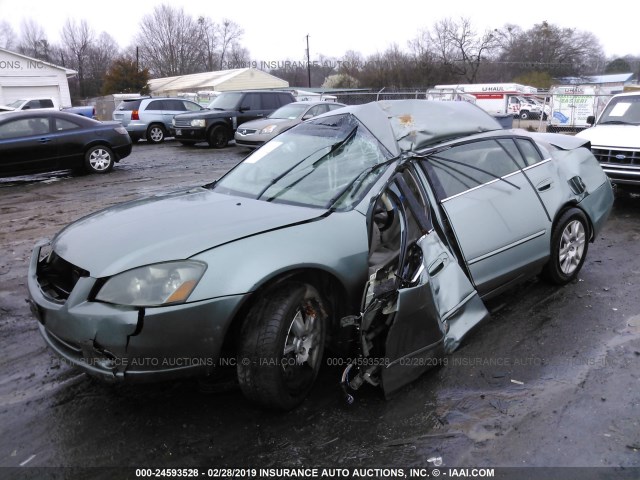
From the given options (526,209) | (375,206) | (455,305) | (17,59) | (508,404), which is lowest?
(508,404)

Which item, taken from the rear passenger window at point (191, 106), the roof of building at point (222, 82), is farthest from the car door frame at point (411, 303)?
the roof of building at point (222, 82)

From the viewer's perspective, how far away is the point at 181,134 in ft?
55.6

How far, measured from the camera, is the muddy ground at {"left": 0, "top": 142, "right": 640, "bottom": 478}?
8.79ft

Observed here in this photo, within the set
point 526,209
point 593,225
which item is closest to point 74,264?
point 526,209

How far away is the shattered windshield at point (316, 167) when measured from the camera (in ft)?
11.3

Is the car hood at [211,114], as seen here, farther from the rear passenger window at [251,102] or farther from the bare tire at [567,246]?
the bare tire at [567,246]

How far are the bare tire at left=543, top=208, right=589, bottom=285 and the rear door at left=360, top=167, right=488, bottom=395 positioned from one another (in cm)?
148

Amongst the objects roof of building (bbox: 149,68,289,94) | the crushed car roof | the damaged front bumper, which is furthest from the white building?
the damaged front bumper

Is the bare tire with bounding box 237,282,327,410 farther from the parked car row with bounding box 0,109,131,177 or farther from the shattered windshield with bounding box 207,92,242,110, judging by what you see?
the shattered windshield with bounding box 207,92,242,110

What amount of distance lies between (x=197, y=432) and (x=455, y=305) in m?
1.73

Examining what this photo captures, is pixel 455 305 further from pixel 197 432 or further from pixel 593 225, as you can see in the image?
pixel 593 225

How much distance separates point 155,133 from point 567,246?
17.0 m

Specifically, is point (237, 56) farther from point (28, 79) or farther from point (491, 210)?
point (491, 210)

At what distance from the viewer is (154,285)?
260 centimetres
